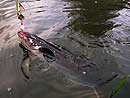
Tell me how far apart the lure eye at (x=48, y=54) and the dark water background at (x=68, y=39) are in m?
0.31

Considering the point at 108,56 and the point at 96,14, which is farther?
the point at 96,14

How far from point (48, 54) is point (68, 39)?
1.03 meters

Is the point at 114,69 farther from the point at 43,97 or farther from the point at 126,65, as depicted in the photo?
the point at 43,97

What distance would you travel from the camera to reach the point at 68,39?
6.20 metres

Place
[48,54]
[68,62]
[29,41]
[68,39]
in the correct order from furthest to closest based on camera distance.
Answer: [68,39], [29,41], [48,54], [68,62]

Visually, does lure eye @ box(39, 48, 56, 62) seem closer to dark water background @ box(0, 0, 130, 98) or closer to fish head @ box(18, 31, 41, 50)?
fish head @ box(18, 31, 41, 50)

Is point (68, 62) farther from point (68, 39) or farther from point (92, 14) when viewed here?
point (92, 14)

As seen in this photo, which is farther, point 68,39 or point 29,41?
point 68,39

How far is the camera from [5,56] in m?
5.62

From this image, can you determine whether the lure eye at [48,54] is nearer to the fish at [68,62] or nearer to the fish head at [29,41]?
the fish at [68,62]

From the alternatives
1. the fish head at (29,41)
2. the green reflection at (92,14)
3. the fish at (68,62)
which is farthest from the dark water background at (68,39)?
the fish head at (29,41)

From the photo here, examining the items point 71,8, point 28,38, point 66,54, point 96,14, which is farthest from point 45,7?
point 66,54

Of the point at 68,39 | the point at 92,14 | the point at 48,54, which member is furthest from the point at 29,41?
the point at 92,14

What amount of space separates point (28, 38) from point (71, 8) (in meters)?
3.01
